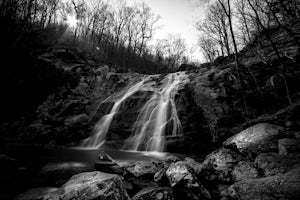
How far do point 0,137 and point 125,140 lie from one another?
362 inches

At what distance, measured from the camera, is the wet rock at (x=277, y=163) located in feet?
11.0

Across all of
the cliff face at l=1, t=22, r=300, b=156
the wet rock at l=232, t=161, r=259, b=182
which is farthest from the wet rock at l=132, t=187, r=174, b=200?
the cliff face at l=1, t=22, r=300, b=156

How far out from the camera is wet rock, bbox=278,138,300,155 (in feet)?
13.0

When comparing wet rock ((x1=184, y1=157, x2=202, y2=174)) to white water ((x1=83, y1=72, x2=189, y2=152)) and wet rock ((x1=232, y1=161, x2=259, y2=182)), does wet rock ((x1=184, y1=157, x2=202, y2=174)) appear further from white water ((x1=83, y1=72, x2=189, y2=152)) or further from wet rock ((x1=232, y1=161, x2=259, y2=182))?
white water ((x1=83, y1=72, x2=189, y2=152))

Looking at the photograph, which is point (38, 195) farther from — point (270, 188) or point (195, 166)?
point (270, 188)

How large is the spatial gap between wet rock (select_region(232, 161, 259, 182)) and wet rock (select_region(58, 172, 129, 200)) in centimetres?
284

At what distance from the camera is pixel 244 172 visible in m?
3.98

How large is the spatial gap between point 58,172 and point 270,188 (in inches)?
235

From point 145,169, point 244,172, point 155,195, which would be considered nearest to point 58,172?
point 145,169

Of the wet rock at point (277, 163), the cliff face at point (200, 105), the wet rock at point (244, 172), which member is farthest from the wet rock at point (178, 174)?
the cliff face at point (200, 105)

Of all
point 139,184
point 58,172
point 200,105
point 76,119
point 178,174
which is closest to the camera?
point 178,174

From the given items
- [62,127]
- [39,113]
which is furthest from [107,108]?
[39,113]

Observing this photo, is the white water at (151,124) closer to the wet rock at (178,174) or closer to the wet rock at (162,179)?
the wet rock at (162,179)

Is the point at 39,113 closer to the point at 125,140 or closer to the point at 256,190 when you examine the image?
the point at 125,140
